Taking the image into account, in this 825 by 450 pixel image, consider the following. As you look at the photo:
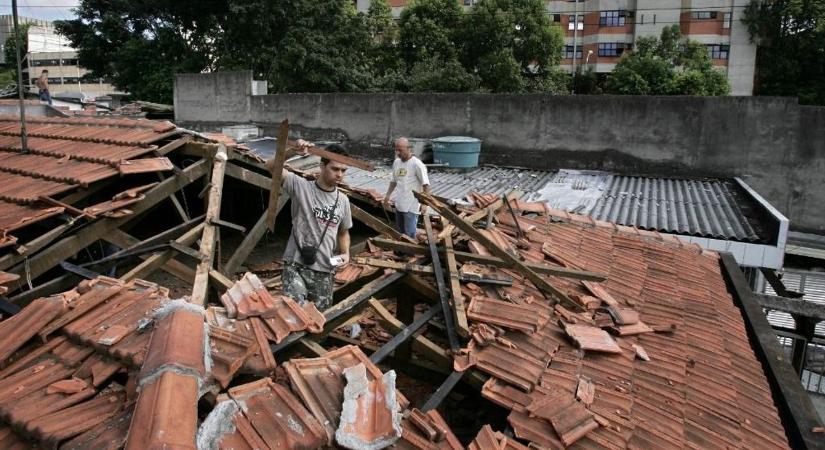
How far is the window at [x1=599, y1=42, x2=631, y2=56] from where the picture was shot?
41250 millimetres

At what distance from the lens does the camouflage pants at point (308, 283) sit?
15.0ft

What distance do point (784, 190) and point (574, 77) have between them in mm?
28298

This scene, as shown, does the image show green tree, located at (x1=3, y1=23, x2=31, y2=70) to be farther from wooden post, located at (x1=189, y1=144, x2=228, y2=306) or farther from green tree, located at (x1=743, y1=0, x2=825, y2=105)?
green tree, located at (x1=743, y1=0, x2=825, y2=105)

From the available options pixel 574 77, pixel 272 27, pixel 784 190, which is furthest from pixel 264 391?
pixel 574 77

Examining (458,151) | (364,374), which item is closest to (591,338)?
(364,374)

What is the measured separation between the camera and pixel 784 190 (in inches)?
516

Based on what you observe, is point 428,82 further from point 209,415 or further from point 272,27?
point 209,415

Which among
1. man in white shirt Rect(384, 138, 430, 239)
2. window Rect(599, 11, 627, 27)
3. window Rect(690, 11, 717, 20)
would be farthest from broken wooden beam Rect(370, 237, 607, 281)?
window Rect(599, 11, 627, 27)

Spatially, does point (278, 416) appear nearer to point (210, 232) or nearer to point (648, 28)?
point (210, 232)

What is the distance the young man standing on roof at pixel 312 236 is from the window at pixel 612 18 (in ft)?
138

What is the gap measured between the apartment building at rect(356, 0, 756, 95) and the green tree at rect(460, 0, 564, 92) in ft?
35.0

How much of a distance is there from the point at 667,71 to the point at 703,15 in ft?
33.3

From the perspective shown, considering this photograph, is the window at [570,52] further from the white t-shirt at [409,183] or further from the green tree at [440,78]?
the white t-shirt at [409,183]

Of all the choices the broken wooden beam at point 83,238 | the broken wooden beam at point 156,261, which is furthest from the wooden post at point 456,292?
the broken wooden beam at point 83,238
